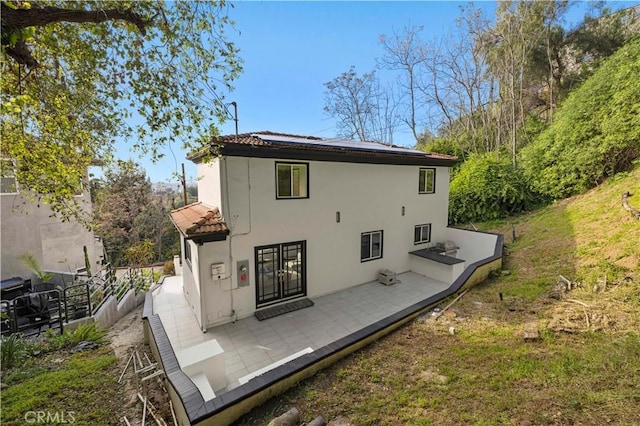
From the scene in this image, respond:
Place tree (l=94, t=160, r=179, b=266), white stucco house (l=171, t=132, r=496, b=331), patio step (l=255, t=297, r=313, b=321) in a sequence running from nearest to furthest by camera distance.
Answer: white stucco house (l=171, t=132, r=496, b=331) < patio step (l=255, t=297, r=313, b=321) < tree (l=94, t=160, r=179, b=266)

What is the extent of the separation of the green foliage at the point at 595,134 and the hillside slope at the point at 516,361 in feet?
14.4

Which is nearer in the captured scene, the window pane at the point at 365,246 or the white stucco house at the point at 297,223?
the white stucco house at the point at 297,223

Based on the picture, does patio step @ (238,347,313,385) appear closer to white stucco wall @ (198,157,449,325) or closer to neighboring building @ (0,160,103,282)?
white stucco wall @ (198,157,449,325)

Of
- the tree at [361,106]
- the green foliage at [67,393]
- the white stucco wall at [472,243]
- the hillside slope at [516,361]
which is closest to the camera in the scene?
the hillside slope at [516,361]

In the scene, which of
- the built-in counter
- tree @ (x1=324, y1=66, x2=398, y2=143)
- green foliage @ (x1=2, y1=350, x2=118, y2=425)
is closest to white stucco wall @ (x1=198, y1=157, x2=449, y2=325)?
the built-in counter

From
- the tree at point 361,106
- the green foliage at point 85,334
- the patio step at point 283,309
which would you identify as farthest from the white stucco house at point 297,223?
the tree at point 361,106

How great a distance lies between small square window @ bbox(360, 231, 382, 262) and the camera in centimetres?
934

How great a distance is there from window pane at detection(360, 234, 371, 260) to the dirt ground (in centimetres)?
642

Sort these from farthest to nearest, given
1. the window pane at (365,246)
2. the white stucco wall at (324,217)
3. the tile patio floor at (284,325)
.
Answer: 1. the window pane at (365,246)
2. the white stucco wall at (324,217)
3. the tile patio floor at (284,325)

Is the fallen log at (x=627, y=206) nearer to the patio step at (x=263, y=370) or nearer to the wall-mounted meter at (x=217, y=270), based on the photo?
the patio step at (x=263, y=370)

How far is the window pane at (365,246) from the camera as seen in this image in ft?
30.5

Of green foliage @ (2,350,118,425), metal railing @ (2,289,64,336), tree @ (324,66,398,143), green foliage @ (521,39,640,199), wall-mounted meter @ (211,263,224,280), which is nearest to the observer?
green foliage @ (2,350,118,425)

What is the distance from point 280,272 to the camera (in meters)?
7.75

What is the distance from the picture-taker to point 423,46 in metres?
18.5
